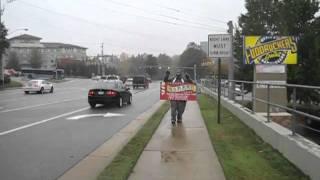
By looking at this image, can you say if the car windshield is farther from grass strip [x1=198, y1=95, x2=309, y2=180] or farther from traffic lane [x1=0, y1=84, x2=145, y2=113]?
grass strip [x1=198, y1=95, x2=309, y2=180]

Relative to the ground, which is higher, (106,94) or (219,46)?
(219,46)

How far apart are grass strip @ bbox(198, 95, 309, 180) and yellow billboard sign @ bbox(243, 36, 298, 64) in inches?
237

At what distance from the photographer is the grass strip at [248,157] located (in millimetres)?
8055

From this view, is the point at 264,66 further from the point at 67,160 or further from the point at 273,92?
the point at 67,160

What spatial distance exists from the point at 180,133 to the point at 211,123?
8.32 feet

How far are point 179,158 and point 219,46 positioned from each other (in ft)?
24.2

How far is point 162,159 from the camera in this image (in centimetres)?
981

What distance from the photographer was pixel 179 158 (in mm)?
9922

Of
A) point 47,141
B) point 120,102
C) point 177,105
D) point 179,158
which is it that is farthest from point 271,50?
point 179,158

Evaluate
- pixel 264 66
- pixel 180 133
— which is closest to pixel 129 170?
pixel 180 133

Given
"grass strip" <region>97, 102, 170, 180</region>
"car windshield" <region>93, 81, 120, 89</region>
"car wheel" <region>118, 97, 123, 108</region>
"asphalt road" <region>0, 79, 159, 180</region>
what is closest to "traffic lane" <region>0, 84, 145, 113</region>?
"car windshield" <region>93, 81, 120, 89</region>

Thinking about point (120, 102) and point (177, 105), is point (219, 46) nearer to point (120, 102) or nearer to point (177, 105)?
point (177, 105)

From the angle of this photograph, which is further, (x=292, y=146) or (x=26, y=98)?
(x=26, y=98)

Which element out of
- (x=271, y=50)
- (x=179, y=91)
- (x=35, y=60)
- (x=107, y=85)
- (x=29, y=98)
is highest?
(x=35, y=60)
